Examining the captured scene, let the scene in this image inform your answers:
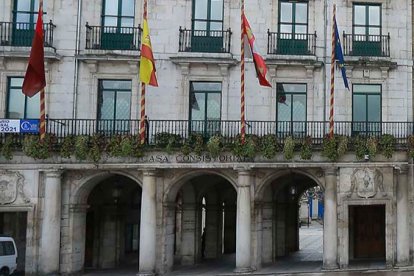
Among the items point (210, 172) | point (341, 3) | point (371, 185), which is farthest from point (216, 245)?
point (341, 3)

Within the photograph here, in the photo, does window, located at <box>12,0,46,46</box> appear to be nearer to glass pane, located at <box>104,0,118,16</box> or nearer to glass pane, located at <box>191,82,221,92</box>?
glass pane, located at <box>104,0,118,16</box>

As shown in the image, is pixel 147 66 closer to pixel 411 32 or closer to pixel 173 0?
pixel 173 0

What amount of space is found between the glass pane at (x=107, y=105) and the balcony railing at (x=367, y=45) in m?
11.4

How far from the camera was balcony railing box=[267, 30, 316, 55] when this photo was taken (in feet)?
85.4

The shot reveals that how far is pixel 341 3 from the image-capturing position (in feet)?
86.7

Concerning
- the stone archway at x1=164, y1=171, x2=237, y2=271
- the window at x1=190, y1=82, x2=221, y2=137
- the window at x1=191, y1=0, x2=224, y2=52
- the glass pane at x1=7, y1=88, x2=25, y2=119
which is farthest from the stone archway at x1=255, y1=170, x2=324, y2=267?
the glass pane at x1=7, y1=88, x2=25, y2=119

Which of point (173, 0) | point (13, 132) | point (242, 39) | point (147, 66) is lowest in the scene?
Answer: point (13, 132)

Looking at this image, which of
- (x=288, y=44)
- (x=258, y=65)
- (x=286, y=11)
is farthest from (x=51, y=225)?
(x=286, y=11)

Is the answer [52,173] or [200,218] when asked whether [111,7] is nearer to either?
[52,173]

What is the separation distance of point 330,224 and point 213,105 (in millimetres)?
7709

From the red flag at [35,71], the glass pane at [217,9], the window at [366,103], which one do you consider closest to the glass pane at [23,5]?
the red flag at [35,71]

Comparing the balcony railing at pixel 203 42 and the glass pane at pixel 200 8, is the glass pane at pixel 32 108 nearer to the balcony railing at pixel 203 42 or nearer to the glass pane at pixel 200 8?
the balcony railing at pixel 203 42

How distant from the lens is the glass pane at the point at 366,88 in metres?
26.3

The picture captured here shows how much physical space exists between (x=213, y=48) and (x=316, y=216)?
46084mm
